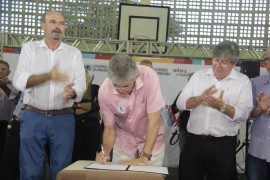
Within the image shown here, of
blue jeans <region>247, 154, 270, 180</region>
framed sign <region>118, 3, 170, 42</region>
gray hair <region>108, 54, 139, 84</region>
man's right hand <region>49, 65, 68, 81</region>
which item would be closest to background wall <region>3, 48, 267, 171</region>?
framed sign <region>118, 3, 170, 42</region>

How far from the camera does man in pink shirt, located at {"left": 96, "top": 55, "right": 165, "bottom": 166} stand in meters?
2.00

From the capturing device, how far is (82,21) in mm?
7836

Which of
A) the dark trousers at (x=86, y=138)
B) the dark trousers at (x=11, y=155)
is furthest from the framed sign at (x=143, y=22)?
the dark trousers at (x=11, y=155)

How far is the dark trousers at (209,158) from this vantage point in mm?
2275

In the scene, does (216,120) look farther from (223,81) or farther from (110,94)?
(110,94)

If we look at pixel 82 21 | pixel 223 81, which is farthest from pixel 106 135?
pixel 82 21

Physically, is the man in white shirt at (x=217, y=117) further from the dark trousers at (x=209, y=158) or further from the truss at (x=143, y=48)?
the truss at (x=143, y=48)

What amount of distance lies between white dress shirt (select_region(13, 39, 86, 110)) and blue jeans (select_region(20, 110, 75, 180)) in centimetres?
8

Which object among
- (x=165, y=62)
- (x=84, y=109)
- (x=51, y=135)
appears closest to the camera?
(x=51, y=135)

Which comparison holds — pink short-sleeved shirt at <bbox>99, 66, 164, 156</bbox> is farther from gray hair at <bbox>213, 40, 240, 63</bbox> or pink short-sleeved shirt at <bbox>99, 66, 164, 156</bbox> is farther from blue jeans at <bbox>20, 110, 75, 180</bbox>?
gray hair at <bbox>213, 40, 240, 63</bbox>

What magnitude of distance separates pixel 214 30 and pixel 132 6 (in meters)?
2.17

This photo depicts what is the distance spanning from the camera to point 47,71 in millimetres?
2301

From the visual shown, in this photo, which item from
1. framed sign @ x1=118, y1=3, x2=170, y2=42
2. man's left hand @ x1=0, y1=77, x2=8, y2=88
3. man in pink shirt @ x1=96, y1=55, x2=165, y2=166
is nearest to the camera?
man in pink shirt @ x1=96, y1=55, x2=165, y2=166

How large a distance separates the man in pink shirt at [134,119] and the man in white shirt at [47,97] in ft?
0.88
